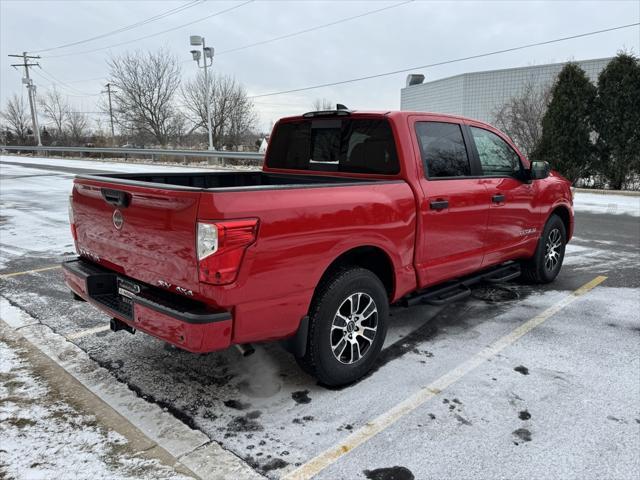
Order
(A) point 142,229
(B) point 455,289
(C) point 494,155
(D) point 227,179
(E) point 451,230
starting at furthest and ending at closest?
(D) point 227,179, (C) point 494,155, (B) point 455,289, (E) point 451,230, (A) point 142,229

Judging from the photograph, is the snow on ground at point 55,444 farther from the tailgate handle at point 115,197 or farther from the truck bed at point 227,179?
the truck bed at point 227,179

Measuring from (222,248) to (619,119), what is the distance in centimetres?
1610

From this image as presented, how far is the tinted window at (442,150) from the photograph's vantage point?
3.85 meters

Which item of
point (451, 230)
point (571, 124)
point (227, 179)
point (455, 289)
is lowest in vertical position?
point (455, 289)

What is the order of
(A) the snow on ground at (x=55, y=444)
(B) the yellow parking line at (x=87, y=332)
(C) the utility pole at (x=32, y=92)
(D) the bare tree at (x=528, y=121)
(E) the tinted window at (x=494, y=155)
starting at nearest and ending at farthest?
(A) the snow on ground at (x=55, y=444)
(B) the yellow parking line at (x=87, y=332)
(E) the tinted window at (x=494, y=155)
(D) the bare tree at (x=528, y=121)
(C) the utility pole at (x=32, y=92)

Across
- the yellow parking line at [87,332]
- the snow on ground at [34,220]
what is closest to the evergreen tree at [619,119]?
the snow on ground at [34,220]

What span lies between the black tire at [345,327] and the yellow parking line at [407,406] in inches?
16.4

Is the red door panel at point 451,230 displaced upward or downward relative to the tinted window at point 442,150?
downward

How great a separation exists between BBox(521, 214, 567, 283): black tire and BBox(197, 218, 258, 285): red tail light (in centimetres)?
399

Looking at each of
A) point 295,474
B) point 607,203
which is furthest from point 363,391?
point 607,203

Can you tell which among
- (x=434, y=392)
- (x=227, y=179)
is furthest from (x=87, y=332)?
(x=434, y=392)

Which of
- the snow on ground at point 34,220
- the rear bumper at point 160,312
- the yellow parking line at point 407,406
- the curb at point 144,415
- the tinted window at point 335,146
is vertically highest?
the tinted window at point 335,146

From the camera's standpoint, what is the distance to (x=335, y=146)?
4.11 meters

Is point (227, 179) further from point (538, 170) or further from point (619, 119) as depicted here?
point (619, 119)
